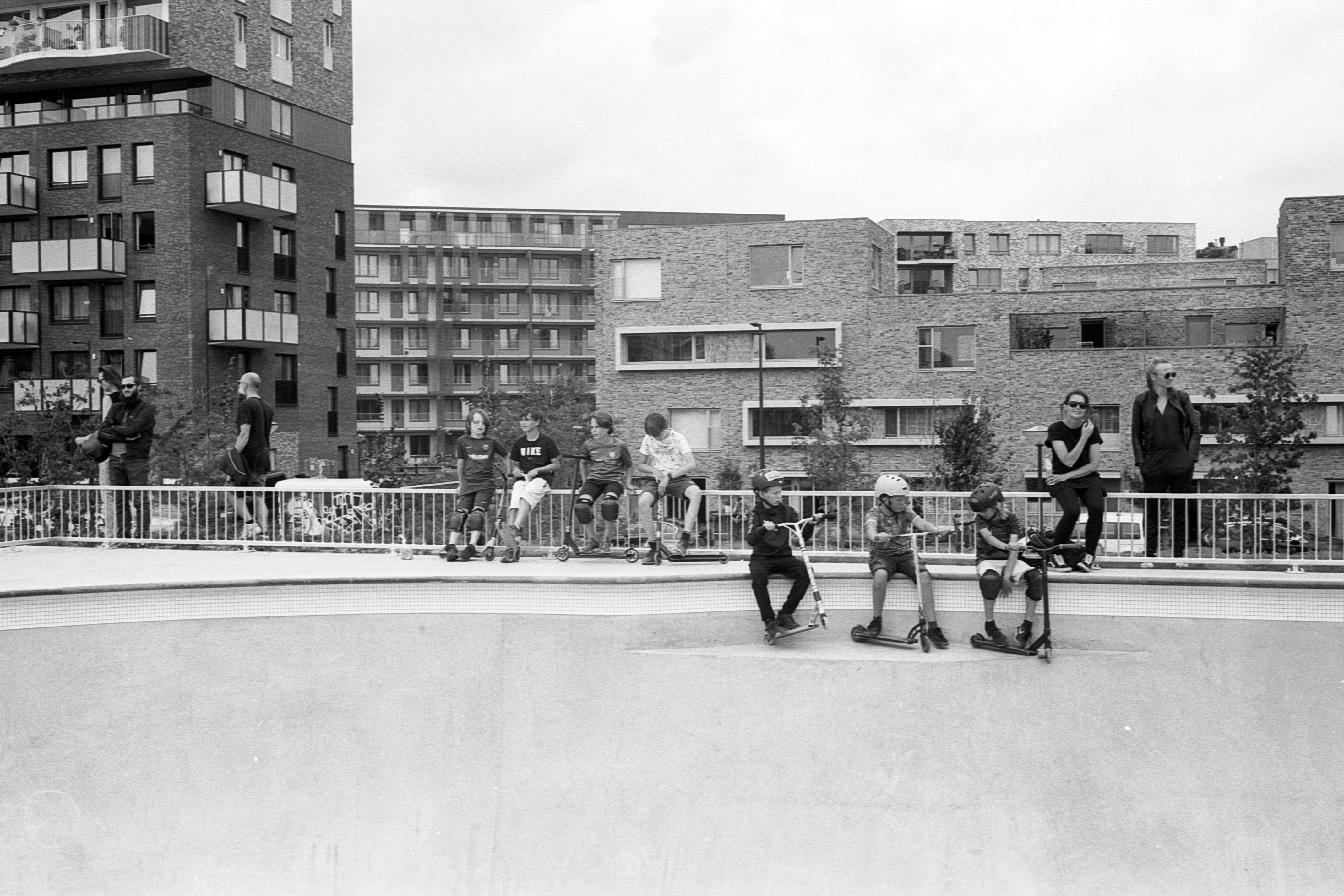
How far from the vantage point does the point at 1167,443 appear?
1221 centimetres

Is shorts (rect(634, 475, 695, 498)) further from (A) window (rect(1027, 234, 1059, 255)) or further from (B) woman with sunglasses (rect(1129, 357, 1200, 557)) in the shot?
(A) window (rect(1027, 234, 1059, 255))

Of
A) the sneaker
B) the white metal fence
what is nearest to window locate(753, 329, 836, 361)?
the white metal fence

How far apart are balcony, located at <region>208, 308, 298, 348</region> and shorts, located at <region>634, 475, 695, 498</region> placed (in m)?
30.5

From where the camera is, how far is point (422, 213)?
82312 millimetres

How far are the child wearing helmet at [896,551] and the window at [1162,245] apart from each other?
72460 millimetres

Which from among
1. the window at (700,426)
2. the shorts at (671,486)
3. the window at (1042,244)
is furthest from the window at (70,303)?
the window at (1042,244)

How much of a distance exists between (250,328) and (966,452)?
80.9 ft

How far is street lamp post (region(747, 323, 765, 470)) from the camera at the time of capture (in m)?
43.3

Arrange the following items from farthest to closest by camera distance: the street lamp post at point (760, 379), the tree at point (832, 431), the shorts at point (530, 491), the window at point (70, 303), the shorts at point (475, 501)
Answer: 1. the street lamp post at point (760, 379)
2. the tree at point (832, 431)
3. the window at point (70, 303)
4. the shorts at point (475, 501)
5. the shorts at point (530, 491)

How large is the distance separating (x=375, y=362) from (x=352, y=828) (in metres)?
73.2

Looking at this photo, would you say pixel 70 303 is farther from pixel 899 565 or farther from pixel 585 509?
pixel 899 565

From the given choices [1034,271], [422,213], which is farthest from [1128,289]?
[422,213]

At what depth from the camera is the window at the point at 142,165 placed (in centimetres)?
3906

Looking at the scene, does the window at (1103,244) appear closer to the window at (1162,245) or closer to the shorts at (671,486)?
the window at (1162,245)
